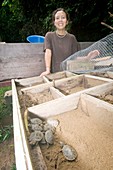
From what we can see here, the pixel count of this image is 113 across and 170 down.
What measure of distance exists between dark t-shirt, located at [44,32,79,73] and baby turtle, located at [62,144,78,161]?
6.29 feet

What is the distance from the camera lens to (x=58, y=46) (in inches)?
Answer: 99.0

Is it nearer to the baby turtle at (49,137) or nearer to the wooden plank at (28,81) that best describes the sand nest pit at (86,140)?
the baby turtle at (49,137)

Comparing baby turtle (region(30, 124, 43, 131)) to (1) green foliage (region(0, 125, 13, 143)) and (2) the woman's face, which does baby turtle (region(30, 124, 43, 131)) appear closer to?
(1) green foliage (region(0, 125, 13, 143))

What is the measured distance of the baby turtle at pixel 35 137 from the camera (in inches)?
29.2

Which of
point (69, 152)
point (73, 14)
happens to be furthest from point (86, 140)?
point (73, 14)

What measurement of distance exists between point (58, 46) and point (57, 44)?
0.04m

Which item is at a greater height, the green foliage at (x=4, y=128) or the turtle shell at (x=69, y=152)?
the turtle shell at (x=69, y=152)

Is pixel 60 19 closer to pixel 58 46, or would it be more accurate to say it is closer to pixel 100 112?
pixel 58 46

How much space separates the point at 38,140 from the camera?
75cm

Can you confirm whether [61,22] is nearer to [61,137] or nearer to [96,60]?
[96,60]

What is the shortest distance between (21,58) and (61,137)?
7.71ft

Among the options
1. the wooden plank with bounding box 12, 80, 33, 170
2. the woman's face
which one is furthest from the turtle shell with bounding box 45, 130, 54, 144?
the woman's face

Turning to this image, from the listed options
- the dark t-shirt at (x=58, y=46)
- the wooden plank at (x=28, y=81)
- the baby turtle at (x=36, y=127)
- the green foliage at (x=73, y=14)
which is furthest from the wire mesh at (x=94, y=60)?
the green foliage at (x=73, y=14)

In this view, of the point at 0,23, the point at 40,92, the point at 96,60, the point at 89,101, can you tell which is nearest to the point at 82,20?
the point at 96,60
